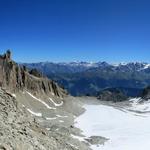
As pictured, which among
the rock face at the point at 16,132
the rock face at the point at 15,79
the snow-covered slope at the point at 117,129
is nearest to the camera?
the rock face at the point at 16,132

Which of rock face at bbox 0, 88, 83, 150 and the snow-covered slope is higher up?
rock face at bbox 0, 88, 83, 150

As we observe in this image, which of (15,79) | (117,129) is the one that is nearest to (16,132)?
(117,129)

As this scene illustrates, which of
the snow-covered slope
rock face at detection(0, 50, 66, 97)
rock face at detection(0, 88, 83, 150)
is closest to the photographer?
rock face at detection(0, 88, 83, 150)

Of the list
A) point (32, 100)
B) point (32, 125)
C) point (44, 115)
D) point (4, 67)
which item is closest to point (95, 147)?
point (32, 125)

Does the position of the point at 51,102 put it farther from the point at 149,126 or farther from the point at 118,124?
the point at 149,126

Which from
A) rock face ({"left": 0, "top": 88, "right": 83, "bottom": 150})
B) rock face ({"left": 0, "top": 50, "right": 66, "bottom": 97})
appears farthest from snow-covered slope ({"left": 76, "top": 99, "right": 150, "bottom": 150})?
rock face ({"left": 0, "top": 88, "right": 83, "bottom": 150})

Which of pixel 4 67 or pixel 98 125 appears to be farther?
pixel 4 67

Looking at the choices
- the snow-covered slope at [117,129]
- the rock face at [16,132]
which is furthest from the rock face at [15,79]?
the rock face at [16,132]

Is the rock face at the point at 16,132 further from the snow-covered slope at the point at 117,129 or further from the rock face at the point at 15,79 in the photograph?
the rock face at the point at 15,79

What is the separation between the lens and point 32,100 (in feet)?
502

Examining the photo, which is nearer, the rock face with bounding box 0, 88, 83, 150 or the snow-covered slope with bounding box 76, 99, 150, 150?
the rock face with bounding box 0, 88, 83, 150

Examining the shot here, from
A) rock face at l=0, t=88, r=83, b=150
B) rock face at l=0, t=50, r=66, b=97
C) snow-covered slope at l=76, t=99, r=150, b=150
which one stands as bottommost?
snow-covered slope at l=76, t=99, r=150, b=150

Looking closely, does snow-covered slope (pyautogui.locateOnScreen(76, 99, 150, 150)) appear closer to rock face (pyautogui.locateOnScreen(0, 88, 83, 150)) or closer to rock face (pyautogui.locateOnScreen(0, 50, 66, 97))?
rock face (pyautogui.locateOnScreen(0, 50, 66, 97))

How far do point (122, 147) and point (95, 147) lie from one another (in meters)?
8.90
